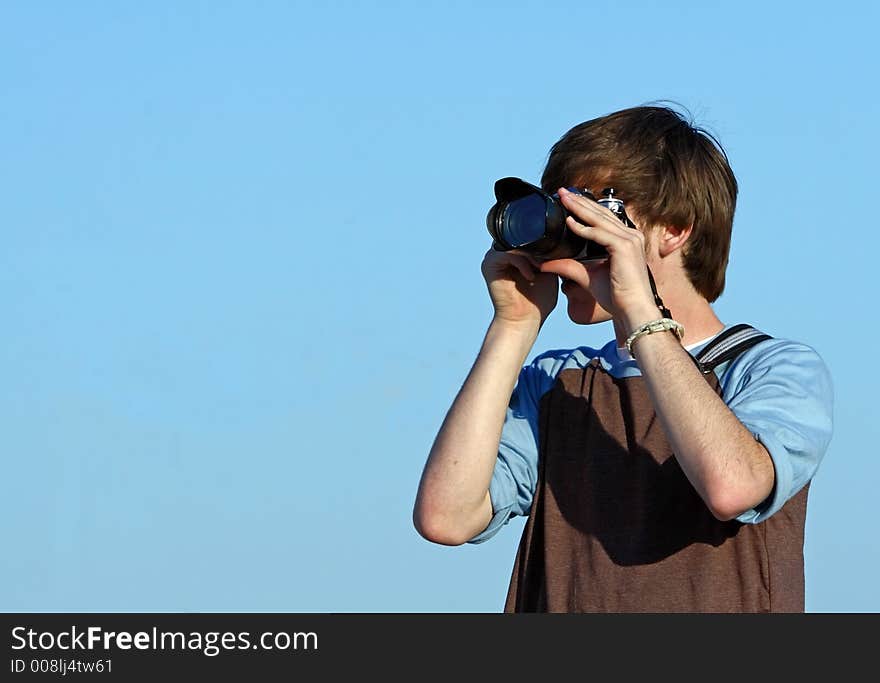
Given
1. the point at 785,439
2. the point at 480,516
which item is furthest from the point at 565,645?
the point at 785,439

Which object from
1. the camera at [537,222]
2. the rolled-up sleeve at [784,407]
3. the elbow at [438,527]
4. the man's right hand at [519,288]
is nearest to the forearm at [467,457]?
the elbow at [438,527]

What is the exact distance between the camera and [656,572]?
106 inches

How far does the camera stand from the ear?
305cm

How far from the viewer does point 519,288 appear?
10.2 ft

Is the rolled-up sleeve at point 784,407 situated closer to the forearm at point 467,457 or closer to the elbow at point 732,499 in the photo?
the elbow at point 732,499

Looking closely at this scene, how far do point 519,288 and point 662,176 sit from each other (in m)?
0.43

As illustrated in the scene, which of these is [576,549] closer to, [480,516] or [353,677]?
[480,516]

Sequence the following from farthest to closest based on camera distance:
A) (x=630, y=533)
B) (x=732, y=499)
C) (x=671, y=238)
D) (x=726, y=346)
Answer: (x=671, y=238), (x=726, y=346), (x=630, y=533), (x=732, y=499)

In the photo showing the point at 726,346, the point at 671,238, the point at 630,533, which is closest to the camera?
the point at 630,533

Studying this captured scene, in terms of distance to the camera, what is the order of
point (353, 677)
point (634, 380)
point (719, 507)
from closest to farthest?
point (719, 507) < point (353, 677) < point (634, 380)

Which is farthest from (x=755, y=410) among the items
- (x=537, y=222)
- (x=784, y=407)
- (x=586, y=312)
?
(x=537, y=222)

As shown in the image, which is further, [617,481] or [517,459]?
[517,459]

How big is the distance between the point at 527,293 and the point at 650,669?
957 mm

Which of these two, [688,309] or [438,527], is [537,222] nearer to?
[688,309]
